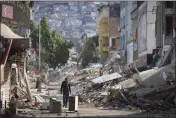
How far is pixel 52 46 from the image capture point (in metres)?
81.2

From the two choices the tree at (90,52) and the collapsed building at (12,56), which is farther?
the tree at (90,52)

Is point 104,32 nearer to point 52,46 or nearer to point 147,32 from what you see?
point 52,46

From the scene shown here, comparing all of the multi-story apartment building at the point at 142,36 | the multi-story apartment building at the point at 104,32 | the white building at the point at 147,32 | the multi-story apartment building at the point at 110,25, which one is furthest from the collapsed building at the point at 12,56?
the multi-story apartment building at the point at 104,32

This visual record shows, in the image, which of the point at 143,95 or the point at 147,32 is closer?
the point at 143,95

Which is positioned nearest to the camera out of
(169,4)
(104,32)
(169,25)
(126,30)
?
(169,4)

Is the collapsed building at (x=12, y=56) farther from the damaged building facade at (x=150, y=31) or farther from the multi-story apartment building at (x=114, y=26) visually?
the multi-story apartment building at (x=114, y=26)

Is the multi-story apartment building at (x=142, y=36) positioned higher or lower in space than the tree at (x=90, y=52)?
higher

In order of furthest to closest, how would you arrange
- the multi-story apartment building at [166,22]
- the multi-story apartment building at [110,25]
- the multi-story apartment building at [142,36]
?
1. the multi-story apartment building at [110,25]
2. the multi-story apartment building at [142,36]
3. the multi-story apartment building at [166,22]

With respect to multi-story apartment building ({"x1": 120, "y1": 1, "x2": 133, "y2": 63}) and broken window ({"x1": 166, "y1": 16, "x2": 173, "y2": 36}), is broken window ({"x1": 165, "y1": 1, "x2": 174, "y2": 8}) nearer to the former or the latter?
broken window ({"x1": 166, "y1": 16, "x2": 173, "y2": 36})

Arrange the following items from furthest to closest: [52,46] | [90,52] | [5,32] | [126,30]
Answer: [90,52] → [52,46] → [126,30] → [5,32]

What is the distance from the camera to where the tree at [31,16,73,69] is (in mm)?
79000

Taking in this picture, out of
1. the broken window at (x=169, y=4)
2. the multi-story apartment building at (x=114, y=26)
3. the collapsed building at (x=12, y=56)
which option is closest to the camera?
the collapsed building at (x=12, y=56)

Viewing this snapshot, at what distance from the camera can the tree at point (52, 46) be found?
79000 mm

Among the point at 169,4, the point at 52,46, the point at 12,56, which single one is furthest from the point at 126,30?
the point at 12,56
